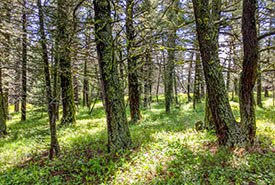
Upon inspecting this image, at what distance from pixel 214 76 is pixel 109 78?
125 inches

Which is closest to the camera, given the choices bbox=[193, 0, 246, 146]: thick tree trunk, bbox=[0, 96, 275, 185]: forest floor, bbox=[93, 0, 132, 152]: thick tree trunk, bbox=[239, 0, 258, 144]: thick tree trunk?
bbox=[0, 96, 275, 185]: forest floor

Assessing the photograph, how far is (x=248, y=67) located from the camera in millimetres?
4094

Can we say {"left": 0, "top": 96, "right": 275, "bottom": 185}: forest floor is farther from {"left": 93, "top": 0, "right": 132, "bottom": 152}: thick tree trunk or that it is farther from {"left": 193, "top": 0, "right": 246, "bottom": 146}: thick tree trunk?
{"left": 93, "top": 0, "right": 132, "bottom": 152}: thick tree trunk

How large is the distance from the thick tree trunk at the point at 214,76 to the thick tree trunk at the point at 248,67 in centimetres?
31

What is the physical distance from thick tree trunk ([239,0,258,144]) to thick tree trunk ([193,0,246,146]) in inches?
12.4

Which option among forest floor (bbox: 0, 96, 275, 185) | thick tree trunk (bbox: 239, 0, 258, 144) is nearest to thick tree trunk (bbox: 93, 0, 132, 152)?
forest floor (bbox: 0, 96, 275, 185)

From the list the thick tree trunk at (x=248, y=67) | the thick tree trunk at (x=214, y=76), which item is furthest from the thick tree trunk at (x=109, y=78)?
the thick tree trunk at (x=248, y=67)

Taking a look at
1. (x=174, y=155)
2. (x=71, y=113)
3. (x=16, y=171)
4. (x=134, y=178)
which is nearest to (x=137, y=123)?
(x=71, y=113)

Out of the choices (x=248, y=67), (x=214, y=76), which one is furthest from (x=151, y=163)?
(x=248, y=67)

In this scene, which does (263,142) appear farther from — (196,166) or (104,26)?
(104,26)

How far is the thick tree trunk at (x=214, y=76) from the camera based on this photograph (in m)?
4.30

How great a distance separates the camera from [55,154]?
16.6 feet

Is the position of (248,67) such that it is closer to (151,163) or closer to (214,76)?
(214,76)

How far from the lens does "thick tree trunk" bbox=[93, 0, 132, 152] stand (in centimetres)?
472
